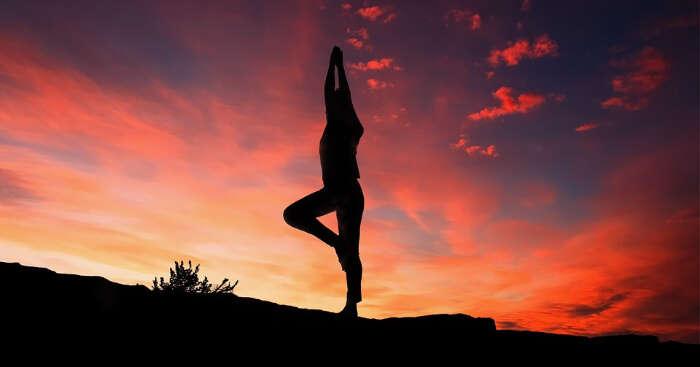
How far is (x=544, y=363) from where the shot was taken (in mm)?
3711

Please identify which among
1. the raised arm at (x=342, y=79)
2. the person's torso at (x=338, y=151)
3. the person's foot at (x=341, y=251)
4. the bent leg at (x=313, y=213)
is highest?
the raised arm at (x=342, y=79)

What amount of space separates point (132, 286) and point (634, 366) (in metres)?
4.30

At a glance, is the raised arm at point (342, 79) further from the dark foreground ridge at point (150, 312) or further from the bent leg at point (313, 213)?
the dark foreground ridge at point (150, 312)

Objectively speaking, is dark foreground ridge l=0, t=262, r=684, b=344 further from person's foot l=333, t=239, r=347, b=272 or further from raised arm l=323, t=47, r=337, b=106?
raised arm l=323, t=47, r=337, b=106

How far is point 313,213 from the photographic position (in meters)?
4.73

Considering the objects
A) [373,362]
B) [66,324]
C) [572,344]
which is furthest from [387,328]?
[66,324]

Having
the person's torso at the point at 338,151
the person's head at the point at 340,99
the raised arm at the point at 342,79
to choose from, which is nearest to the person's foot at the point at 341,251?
the person's torso at the point at 338,151

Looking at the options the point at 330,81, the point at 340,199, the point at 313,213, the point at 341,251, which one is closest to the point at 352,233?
the point at 341,251

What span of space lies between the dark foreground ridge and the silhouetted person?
1.10m

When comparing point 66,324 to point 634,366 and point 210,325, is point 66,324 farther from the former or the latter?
point 634,366

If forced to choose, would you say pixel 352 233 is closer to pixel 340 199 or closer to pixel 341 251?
pixel 341 251

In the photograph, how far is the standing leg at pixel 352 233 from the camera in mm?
4816

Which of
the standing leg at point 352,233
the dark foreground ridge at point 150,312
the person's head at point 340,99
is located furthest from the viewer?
the person's head at point 340,99

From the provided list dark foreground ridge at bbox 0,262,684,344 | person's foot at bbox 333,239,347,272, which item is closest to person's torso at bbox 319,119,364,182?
person's foot at bbox 333,239,347,272
